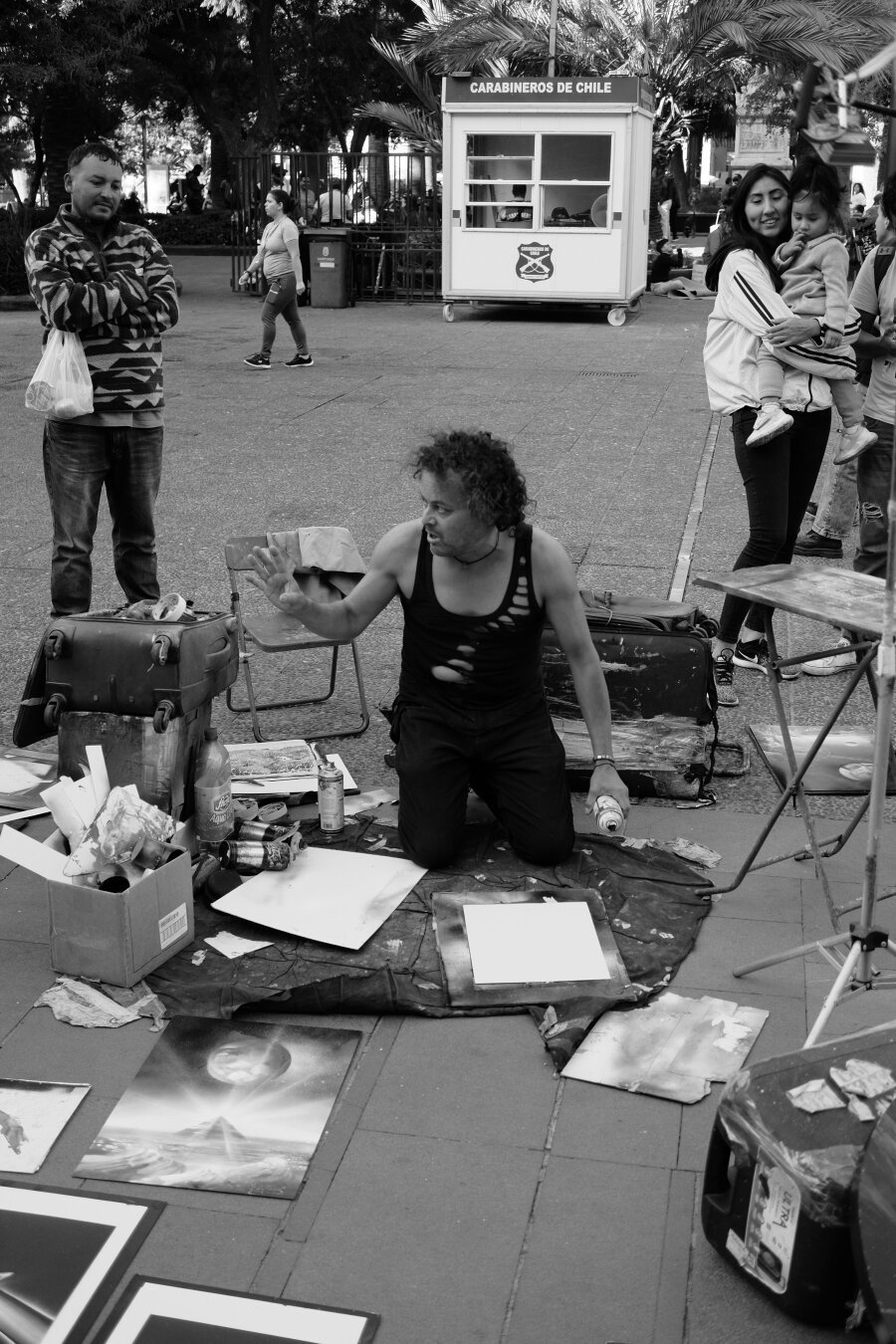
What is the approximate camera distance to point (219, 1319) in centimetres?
222

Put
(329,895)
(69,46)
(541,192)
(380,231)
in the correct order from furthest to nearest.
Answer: (380,231), (69,46), (541,192), (329,895)

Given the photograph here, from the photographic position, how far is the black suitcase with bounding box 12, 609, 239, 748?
3617 millimetres

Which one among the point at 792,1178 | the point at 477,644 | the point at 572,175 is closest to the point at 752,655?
the point at 477,644

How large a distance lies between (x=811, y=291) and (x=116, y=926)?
3316mm

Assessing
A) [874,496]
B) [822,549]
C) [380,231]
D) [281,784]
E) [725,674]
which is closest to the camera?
[281,784]

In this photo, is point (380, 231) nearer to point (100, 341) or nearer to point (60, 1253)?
point (100, 341)

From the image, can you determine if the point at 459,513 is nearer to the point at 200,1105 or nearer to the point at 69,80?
the point at 200,1105

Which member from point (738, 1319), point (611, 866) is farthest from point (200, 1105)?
point (611, 866)

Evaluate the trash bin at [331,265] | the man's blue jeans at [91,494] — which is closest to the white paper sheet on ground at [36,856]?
the man's blue jeans at [91,494]

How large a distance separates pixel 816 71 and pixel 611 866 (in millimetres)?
2069

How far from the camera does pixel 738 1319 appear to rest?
88.7 inches

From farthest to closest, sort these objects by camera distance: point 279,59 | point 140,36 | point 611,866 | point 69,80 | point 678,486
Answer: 1. point 279,59
2. point 140,36
3. point 69,80
4. point 678,486
5. point 611,866

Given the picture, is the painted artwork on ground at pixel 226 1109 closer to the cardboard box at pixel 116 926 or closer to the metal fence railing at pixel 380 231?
the cardboard box at pixel 116 926

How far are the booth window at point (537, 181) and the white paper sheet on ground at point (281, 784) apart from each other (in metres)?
13.5
